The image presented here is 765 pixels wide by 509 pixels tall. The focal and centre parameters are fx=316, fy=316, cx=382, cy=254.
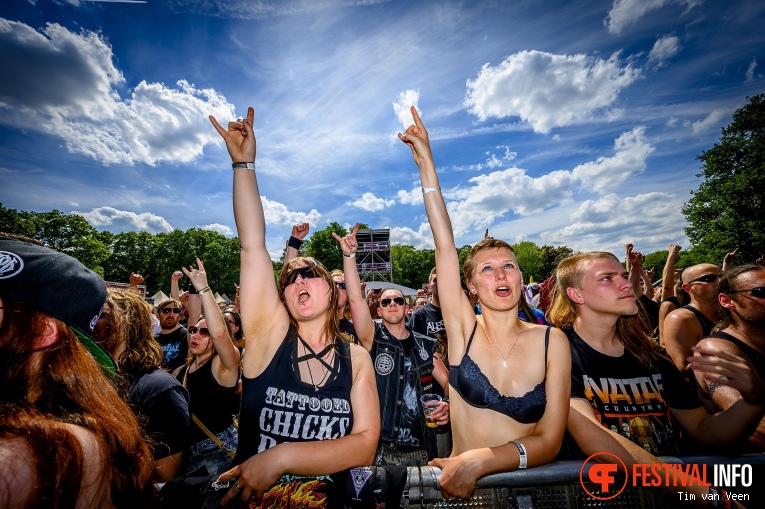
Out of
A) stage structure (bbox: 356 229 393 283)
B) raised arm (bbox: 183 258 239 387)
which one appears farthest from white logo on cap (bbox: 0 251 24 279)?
stage structure (bbox: 356 229 393 283)

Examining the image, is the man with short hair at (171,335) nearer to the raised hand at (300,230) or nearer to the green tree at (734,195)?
the raised hand at (300,230)

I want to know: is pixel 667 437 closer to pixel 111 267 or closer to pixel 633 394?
pixel 633 394

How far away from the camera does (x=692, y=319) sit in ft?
13.1

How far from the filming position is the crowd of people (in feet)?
3.41

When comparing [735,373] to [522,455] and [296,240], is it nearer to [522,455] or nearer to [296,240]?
[522,455]

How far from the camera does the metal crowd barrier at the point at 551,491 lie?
182 centimetres

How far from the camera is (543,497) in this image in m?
1.90

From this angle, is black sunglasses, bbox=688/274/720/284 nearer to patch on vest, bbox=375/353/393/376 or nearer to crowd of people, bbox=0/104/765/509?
crowd of people, bbox=0/104/765/509

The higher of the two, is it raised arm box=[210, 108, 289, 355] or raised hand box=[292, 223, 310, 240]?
raised hand box=[292, 223, 310, 240]

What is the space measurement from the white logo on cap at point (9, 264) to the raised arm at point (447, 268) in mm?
2127

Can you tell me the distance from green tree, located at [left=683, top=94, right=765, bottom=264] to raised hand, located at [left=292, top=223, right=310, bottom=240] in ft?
125

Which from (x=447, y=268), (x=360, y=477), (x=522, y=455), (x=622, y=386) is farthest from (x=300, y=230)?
(x=622, y=386)

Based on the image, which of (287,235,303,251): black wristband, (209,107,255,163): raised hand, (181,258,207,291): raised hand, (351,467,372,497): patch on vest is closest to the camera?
(351,467,372,497): patch on vest

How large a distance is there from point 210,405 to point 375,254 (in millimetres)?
48084
